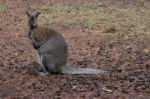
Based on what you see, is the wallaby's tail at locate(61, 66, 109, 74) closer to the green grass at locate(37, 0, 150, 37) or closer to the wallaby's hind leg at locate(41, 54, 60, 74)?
the wallaby's hind leg at locate(41, 54, 60, 74)

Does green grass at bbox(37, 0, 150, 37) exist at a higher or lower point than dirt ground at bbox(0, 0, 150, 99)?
higher

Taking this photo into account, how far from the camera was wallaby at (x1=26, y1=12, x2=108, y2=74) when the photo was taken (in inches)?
287

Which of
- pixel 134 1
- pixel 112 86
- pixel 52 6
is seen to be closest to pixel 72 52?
pixel 112 86

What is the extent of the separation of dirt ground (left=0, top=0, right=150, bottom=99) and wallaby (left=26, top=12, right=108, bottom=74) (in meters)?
0.12

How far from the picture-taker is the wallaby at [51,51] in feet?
24.0

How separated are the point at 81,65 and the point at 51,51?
0.87m

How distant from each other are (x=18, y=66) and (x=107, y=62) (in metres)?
1.49

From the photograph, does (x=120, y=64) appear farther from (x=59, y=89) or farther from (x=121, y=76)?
(x=59, y=89)

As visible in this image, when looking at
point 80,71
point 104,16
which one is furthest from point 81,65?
point 104,16

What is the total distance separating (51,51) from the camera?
735 cm

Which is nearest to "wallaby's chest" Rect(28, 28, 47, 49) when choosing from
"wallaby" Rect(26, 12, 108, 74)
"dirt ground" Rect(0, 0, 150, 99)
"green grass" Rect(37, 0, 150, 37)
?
"wallaby" Rect(26, 12, 108, 74)

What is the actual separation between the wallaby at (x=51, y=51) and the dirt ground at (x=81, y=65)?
124mm

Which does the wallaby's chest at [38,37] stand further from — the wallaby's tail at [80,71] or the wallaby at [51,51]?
the wallaby's tail at [80,71]

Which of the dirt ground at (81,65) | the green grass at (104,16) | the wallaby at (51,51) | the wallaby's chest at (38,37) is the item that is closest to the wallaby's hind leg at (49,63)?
the wallaby at (51,51)
